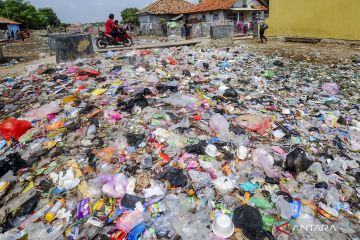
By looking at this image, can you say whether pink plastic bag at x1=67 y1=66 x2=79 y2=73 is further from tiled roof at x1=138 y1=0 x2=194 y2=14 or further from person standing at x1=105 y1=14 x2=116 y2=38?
tiled roof at x1=138 y1=0 x2=194 y2=14

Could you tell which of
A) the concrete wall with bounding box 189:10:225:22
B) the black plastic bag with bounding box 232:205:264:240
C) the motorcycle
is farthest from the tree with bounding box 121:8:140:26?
the black plastic bag with bounding box 232:205:264:240

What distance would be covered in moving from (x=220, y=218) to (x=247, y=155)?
A: 40.7 inches

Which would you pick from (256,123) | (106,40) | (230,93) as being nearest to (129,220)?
(256,123)

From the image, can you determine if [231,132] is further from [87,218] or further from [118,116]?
[87,218]

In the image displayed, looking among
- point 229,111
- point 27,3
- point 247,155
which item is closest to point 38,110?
point 229,111

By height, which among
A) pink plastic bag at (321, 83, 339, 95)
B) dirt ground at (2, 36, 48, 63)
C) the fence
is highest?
the fence

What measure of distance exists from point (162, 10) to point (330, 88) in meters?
25.5

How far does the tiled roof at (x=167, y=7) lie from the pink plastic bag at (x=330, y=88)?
2477 cm

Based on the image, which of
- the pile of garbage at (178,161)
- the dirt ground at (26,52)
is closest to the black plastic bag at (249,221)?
the pile of garbage at (178,161)

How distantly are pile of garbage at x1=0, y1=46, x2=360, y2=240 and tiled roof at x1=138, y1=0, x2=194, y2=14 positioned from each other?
81.2ft

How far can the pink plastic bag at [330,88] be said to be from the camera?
516 cm

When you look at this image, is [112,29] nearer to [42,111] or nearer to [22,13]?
[42,111]

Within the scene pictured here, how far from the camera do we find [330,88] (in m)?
5.21

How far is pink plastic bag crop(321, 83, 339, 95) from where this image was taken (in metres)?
5.16
